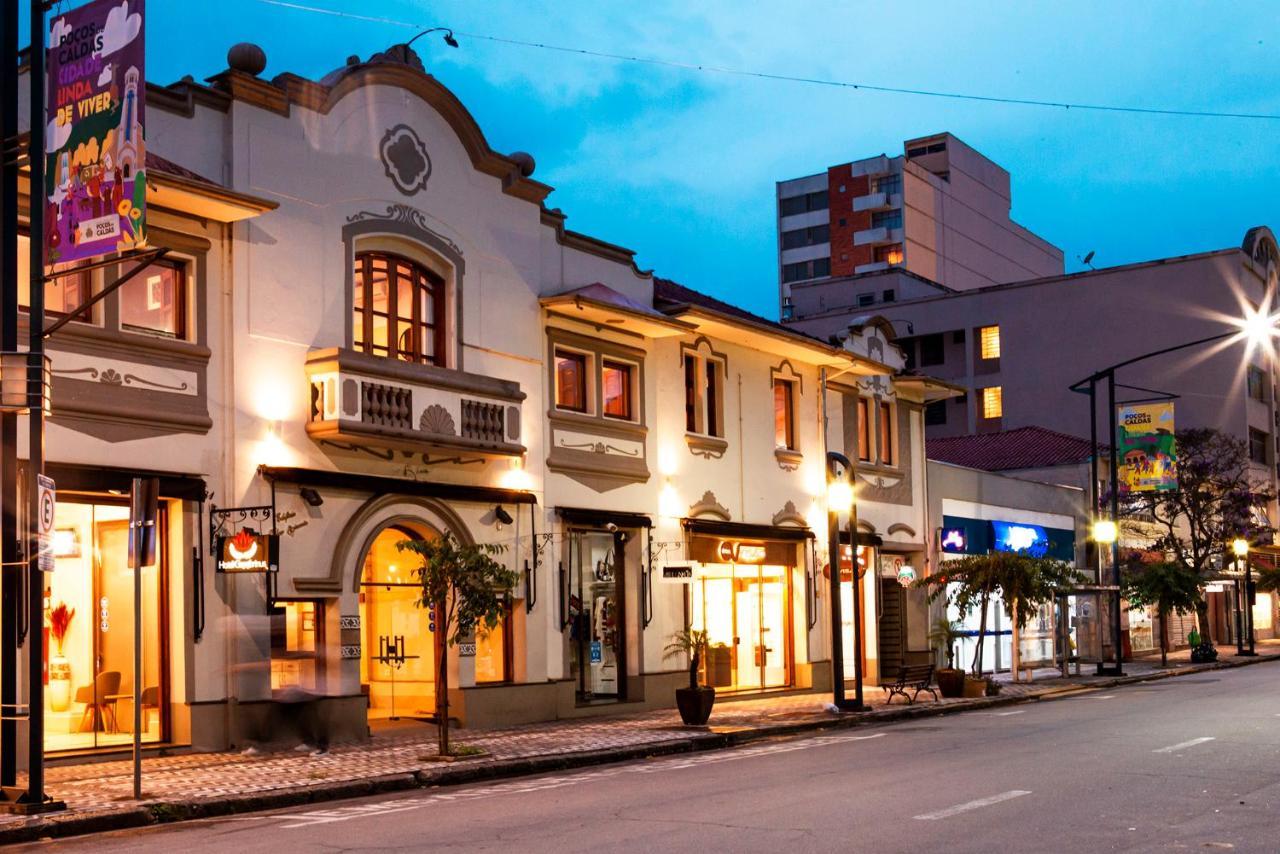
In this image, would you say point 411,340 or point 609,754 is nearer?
point 609,754

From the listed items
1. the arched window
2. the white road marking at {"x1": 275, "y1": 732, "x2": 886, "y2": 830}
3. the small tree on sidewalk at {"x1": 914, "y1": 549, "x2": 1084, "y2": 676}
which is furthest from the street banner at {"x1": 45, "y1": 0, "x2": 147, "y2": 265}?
the small tree on sidewalk at {"x1": 914, "y1": 549, "x2": 1084, "y2": 676}

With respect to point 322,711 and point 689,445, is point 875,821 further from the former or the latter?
point 689,445

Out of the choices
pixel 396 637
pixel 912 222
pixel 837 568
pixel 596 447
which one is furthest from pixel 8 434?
pixel 912 222

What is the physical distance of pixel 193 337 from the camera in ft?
64.6

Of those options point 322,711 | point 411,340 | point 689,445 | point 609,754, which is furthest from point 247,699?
point 689,445

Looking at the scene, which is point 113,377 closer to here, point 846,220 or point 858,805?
point 858,805

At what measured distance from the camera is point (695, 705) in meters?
22.9

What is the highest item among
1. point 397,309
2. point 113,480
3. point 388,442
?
point 397,309

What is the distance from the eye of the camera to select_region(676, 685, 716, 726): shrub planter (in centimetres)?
2291

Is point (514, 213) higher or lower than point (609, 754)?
higher

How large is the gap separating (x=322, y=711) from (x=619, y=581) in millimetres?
7820

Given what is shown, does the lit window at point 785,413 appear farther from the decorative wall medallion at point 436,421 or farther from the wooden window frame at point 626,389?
the decorative wall medallion at point 436,421

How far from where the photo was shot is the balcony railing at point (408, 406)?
21.0 meters

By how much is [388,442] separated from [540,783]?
6.67 meters
